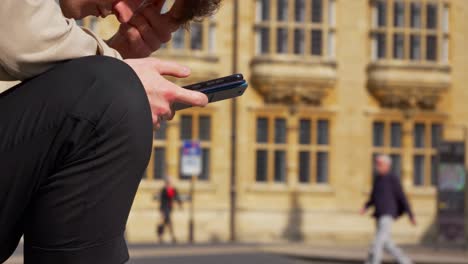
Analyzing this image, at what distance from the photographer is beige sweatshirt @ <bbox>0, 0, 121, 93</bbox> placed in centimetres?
132

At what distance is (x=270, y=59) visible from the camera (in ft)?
85.5

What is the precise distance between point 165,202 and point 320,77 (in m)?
5.15

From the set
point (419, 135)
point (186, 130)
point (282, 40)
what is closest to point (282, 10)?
point (282, 40)

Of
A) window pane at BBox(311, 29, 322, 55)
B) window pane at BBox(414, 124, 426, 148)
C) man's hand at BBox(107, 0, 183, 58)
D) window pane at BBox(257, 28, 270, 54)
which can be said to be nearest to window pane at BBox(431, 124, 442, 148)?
window pane at BBox(414, 124, 426, 148)

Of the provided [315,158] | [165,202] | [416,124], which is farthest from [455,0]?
[165,202]

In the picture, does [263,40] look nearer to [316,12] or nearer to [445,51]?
[316,12]

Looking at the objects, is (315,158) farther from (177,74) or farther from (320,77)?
(177,74)

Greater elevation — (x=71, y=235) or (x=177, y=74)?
(x=177, y=74)

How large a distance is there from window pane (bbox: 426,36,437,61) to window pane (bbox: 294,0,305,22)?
9.52 feet

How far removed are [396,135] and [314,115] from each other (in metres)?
1.90

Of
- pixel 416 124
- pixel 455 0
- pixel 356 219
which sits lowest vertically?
pixel 356 219

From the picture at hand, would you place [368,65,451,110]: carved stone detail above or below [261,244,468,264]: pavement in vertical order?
above

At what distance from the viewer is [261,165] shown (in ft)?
85.2

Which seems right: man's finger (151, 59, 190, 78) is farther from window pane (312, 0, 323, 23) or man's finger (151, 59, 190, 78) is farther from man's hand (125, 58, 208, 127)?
window pane (312, 0, 323, 23)
